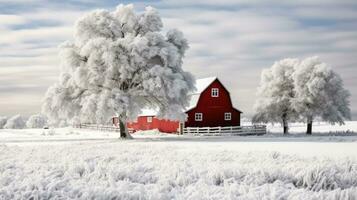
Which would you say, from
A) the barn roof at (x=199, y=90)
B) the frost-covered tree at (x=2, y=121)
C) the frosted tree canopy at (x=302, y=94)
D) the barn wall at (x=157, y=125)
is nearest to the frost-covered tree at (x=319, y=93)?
the frosted tree canopy at (x=302, y=94)

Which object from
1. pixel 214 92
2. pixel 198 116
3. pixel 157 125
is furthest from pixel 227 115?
pixel 157 125

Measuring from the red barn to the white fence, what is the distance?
1.76 m

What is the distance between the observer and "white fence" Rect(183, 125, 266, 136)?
5288 cm

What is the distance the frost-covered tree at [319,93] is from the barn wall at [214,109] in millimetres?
8235

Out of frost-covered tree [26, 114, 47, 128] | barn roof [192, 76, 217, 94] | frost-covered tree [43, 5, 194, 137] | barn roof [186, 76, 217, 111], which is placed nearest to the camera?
frost-covered tree [43, 5, 194, 137]

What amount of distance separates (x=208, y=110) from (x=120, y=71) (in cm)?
1981

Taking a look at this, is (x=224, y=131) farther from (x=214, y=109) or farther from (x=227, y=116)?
(x=227, y=116)

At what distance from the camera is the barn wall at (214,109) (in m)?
57.4

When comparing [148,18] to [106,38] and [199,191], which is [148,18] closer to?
[106,38]

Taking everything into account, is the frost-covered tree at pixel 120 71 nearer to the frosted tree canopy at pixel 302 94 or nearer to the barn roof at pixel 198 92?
the barn roof at pixel 198 92

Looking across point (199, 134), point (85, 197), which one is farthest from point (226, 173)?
point (199, 134)

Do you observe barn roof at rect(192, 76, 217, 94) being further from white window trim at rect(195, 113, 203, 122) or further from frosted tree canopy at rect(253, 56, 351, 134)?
frosted tree canopy at rect(253, 56, 351, 134)

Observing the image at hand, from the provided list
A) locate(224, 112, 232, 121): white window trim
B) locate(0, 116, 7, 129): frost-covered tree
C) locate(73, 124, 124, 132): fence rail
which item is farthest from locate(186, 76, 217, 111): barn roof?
locate(0, 116, 7, 129): frost-covered tree

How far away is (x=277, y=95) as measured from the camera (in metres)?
59.6
